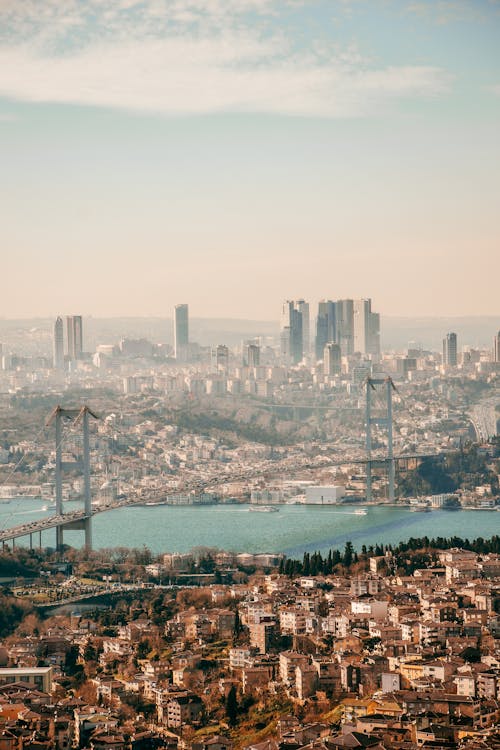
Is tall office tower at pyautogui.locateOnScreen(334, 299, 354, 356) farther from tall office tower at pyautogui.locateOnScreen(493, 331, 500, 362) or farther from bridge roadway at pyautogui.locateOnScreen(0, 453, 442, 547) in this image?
bridge roadway at pyautogui.locateOnScreen(0, 453, 442, 547)

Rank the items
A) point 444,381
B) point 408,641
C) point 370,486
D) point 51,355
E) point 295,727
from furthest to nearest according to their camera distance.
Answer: point 51,355, point 444,381, point 370,486, point 408,641, point 295,727

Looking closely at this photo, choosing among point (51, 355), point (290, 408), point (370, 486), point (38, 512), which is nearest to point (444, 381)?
point (290, 408)

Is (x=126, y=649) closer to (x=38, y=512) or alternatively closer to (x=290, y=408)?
(x=38, y=512)

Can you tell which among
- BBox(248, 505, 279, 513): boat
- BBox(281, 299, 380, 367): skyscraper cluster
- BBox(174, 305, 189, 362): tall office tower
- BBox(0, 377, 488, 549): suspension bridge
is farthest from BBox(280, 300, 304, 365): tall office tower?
BBox(248, 505, 279, 513): boat

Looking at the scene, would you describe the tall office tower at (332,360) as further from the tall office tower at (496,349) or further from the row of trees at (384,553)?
the row of trees at (384,553)

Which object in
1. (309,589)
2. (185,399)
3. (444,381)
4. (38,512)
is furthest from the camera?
(444,381)

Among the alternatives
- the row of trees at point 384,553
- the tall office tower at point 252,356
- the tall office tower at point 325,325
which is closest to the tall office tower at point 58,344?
the tall office tower at point 252,356
